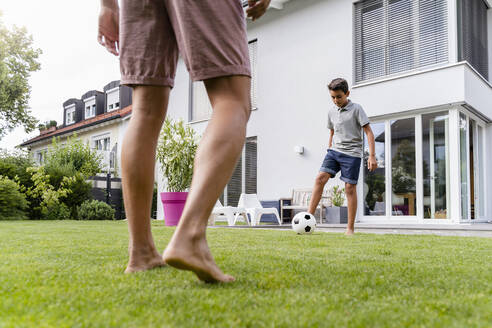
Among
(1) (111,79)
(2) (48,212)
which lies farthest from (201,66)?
(1) (111,79)

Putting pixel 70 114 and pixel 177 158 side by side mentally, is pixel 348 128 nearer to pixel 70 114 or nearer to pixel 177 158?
pixel 177 158

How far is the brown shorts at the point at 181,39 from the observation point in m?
1.41

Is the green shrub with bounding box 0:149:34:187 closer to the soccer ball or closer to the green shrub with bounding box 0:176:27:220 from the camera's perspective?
the green shrub with bounding box 0:176:27:220

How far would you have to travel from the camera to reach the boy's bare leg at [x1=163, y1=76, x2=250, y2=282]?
1220 mm

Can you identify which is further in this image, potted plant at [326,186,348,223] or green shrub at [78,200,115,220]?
green shrub at [78,200,115,220]

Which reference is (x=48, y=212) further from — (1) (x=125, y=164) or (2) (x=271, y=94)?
(1) (x=125, y=164)

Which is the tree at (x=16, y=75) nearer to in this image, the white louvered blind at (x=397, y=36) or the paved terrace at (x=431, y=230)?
the white louvered blind at (x=397, y=36)

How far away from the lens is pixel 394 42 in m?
9.56

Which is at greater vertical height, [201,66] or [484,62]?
[484,62]

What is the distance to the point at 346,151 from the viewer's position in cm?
466

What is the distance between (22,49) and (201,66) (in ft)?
82.2

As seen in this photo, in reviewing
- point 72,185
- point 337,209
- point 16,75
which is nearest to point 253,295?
point 337,209

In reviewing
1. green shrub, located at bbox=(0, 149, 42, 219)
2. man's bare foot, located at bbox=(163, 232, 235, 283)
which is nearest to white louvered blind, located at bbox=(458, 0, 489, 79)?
man's bare foot, located at bbox=(163, 232, 235, 283)

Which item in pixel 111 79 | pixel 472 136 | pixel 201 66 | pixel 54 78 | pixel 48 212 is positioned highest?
pixel 54 78
